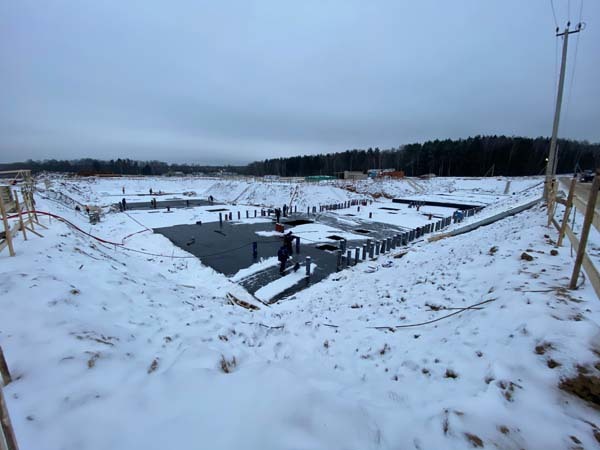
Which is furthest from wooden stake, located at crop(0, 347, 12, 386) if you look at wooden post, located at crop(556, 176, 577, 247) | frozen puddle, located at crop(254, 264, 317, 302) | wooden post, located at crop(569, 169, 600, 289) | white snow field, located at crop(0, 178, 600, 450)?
wooden post, located at crop(556, 176, 577, 247)

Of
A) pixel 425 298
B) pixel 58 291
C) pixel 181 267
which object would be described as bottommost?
pixel 181 267

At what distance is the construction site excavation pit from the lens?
34.7 feet

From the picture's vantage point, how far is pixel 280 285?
10.2 meters

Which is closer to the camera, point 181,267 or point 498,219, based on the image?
point 181,267

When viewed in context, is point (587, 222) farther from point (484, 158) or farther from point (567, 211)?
point (484, 158)

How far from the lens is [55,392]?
2.61m

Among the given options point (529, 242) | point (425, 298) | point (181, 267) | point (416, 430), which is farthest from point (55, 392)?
point (529, 242)

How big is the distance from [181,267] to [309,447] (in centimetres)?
1065

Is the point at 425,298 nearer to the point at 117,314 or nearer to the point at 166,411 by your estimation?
the point at 166,411

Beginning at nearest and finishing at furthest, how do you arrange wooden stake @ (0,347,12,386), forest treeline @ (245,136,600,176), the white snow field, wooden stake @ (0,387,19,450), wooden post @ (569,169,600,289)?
1. wooden stake @ (0,387,19,450)
2. the white snow field
3. wooden stake @ (0,347,12,386)
4. wooden post @ (569,169,600,289)
5. forest treeline @ (245,136,600,176)

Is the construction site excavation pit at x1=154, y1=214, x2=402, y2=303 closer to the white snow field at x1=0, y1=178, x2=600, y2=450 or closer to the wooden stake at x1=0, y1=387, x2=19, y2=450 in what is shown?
the white snow field at x1=0, y1=178, x2=600, y2=450

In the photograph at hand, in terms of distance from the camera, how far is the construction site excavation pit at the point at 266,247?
10562mm

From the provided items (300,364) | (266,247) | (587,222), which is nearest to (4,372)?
(300,364)

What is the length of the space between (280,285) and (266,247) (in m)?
5.29
